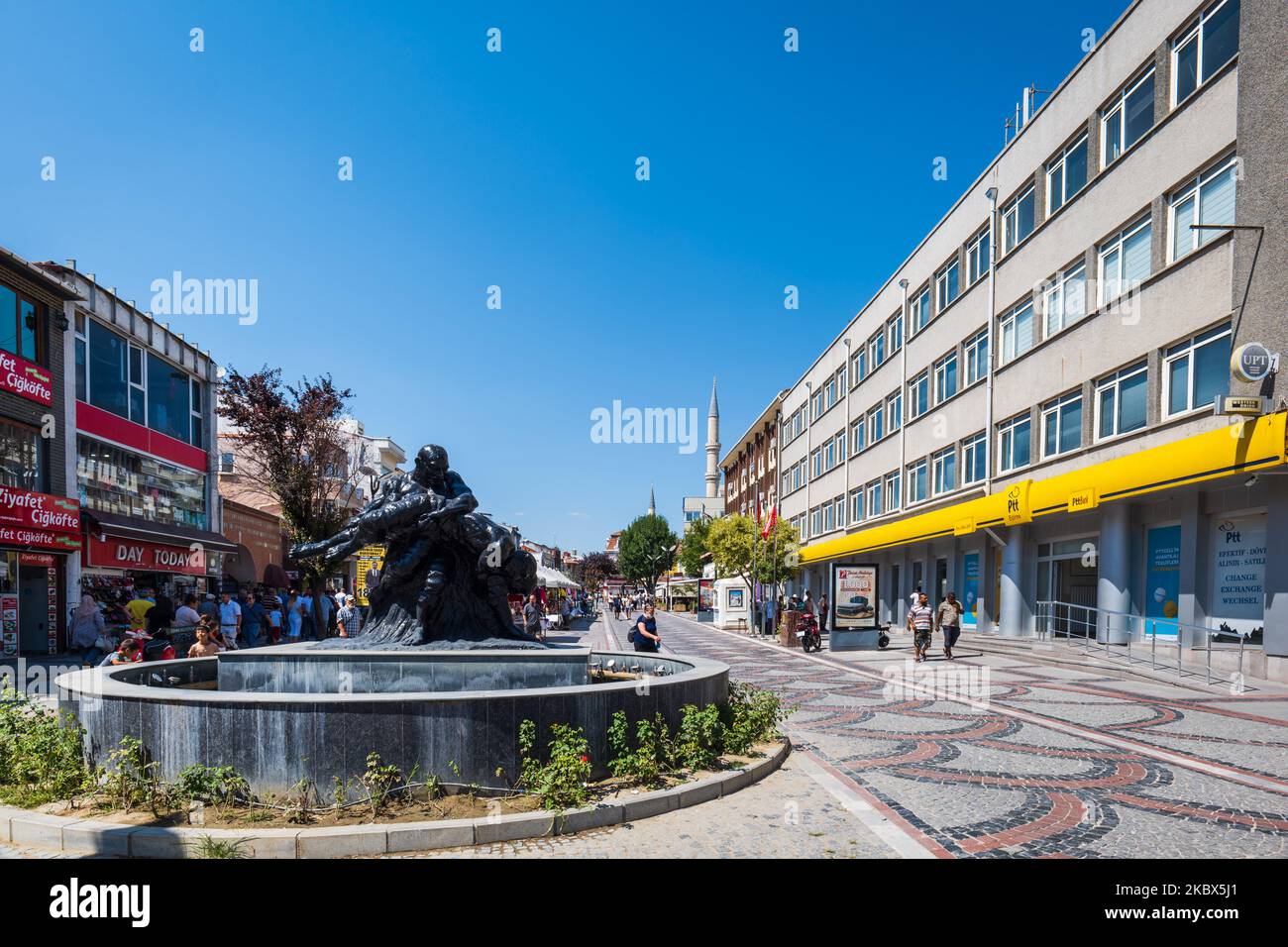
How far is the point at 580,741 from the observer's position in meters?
6.24

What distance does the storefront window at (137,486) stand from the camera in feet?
75.7

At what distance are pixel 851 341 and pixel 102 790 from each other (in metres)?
44.1

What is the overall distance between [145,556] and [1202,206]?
30271 mm

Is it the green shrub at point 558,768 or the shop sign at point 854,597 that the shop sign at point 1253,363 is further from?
the green shrub at point 558,768

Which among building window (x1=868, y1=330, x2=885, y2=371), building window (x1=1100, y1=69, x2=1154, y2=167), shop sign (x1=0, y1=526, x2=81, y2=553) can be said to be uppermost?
building window (x1=1100, y1=69, x2=1154, y2=167)

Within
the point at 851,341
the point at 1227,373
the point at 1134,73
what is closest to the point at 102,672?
the point at 1227,373

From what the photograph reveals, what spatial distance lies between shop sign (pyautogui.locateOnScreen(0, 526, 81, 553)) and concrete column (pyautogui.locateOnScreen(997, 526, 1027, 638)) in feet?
88.8

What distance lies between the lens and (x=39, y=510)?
768 inches

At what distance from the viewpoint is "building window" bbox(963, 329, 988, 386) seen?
27859 mm

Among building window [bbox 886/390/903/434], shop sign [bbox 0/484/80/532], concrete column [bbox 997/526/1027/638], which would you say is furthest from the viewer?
building window [bbox 886/390/903/434]

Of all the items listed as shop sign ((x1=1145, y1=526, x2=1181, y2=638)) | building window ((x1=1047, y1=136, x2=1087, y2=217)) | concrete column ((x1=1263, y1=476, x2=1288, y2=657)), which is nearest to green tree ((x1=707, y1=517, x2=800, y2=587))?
building window ((x1=1047, y1=136, x2=1087, y2=217))

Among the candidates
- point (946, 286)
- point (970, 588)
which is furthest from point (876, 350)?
point (970, 588)

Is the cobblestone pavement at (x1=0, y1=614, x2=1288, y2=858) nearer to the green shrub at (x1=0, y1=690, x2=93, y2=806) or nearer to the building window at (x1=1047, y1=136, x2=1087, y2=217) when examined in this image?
the green shrub at (x1=0, y1=690, x2=93, y2=806)

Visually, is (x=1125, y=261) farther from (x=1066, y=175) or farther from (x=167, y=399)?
(x=167, y=399)
